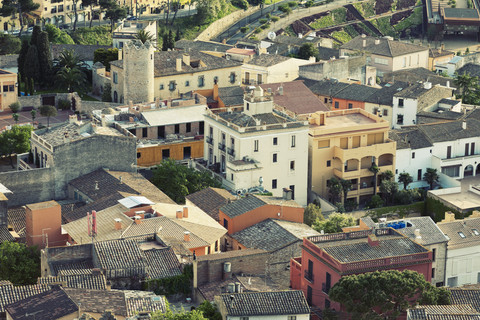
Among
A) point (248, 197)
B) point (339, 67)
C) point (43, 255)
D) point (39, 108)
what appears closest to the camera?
point (43, 255)

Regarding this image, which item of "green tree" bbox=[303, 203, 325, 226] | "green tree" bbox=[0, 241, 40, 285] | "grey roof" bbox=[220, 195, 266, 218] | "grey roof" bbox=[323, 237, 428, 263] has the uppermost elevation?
"grey roof" bbox=[323, 237, 428, 263]

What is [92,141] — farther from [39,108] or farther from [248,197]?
[39,108]

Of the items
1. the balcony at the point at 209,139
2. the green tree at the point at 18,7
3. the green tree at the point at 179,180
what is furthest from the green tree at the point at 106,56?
the green tree at the point at 179,180

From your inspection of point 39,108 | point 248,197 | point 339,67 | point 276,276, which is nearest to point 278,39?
point 339,67

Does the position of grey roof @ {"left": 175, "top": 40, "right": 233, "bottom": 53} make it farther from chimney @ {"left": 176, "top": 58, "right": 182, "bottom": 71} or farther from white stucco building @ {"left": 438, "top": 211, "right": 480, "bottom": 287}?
white stucco building @ {"left": 438, "top": 211, "right": 480, "bottom": 287}

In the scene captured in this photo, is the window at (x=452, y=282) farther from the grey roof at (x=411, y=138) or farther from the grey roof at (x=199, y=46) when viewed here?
the grey roof at (x=199, y=46)

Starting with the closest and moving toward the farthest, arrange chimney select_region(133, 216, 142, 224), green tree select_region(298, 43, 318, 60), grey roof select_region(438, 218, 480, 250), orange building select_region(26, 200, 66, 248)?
grey roof select_region(438, 218, 480, 250)
chimney select_region(133, 216, 142, 224)
orange building select_region(26, 200, 66, 248)
green tree select_region(298, 43, 318, 60)

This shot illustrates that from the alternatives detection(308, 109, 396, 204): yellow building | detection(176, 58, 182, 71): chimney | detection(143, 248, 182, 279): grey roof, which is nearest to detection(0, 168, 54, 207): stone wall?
detection(143, 248, 182, 279): grey roof

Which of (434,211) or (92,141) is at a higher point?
(92,141)
